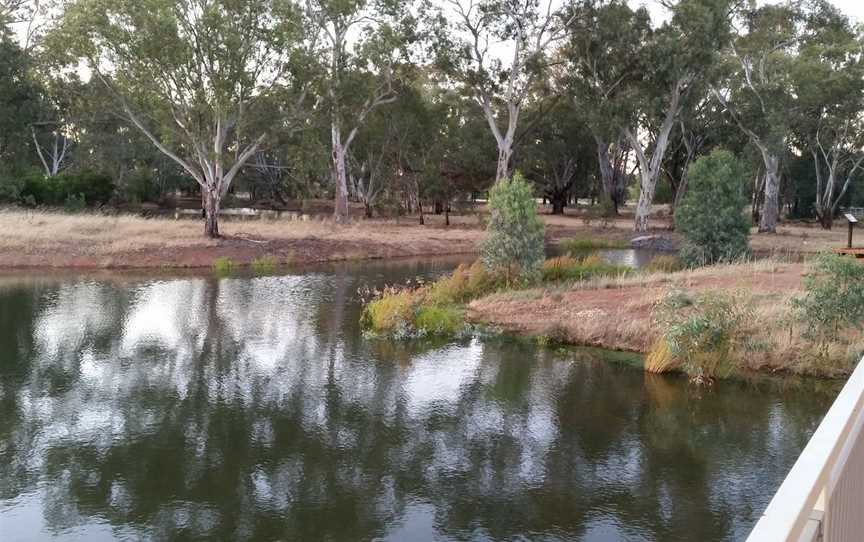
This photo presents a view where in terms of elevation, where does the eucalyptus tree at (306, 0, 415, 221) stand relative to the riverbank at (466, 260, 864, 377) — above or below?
above

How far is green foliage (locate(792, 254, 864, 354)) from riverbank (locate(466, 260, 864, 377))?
9.0 inches

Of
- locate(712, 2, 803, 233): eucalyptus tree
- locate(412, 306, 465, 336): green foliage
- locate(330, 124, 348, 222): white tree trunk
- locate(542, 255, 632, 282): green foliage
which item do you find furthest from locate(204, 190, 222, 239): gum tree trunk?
locate(712, 2, 803, 233): eucalyptus tree

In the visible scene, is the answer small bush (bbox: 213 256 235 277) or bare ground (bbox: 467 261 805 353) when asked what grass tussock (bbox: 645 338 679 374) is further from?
small bush (bbox: 213 256 235 277)

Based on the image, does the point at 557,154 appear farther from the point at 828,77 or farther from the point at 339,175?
the point at 339,175

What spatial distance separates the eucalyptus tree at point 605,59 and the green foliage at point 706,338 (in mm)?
27558

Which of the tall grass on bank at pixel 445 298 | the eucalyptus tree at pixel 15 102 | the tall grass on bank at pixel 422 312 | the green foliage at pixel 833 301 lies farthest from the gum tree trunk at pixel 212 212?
the green foliage at pixel 833 301

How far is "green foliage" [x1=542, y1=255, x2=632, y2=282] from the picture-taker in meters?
21.0

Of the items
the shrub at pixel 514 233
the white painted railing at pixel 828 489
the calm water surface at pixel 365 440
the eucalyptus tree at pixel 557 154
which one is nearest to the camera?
the white painted railing at pixel 828 489

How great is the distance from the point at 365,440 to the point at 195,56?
2205cm

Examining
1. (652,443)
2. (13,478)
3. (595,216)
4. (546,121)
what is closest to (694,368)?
(652,443)

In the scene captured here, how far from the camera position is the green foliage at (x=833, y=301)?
477 inches

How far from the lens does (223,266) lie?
1058 inches

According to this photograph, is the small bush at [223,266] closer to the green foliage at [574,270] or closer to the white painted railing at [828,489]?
the green foliage at [574,270]

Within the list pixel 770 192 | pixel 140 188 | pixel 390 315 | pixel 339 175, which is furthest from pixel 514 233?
pixel 140 188
